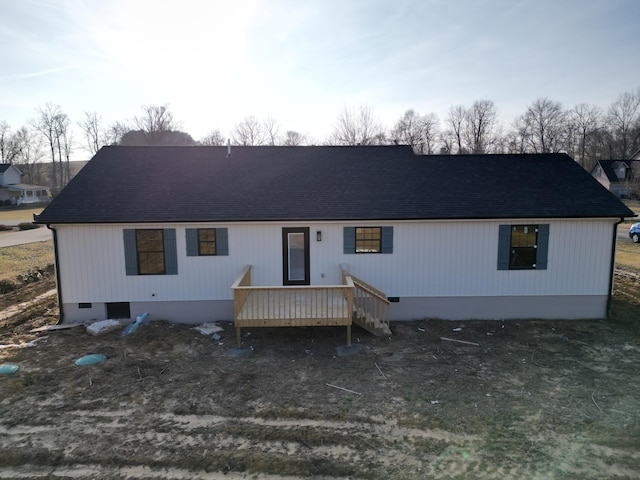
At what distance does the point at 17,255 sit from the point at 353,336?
17957mm

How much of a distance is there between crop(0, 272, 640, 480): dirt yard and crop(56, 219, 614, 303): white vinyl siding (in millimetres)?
1178

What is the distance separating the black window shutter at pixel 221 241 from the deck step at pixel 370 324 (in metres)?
3.81

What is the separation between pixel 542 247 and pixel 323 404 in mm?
7753

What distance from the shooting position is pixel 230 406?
7.02 metres

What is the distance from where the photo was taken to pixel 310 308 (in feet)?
32.1

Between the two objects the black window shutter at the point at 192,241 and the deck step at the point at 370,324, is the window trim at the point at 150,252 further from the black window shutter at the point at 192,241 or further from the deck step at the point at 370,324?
the deck step at the point at 370,324

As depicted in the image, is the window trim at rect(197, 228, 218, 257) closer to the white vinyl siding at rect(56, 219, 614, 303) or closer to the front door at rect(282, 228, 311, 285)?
the white vinyl siding at rect(56, 219, 614, 303)

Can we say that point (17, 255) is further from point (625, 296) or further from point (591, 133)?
point (591, 133)

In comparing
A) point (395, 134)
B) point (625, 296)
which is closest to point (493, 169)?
point (625, 296)

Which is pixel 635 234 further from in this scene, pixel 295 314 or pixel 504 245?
pixel 295 314

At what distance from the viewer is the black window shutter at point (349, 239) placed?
11.2m

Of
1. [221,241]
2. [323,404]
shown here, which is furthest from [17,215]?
[323,404]

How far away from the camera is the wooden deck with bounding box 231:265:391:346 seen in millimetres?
9450

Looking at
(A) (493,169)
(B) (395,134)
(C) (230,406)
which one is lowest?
(C) (230,406)
